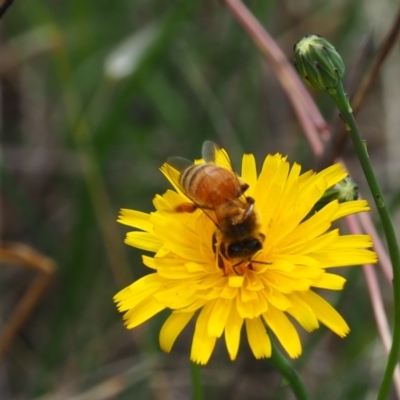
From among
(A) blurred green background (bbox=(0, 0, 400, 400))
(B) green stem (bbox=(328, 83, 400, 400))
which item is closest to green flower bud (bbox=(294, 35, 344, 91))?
(B) green stem (bbox=(328, 83, 400, 400))

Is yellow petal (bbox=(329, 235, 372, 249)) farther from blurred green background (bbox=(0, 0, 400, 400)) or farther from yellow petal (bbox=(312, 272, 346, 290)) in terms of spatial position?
blurred green background (bbox=(0, 0, 400, 400))

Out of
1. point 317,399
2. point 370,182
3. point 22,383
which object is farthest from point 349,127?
point 22,383

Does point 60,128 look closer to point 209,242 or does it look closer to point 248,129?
point 248,129

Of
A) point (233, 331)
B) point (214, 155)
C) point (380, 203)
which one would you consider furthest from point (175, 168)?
point (380, 203)

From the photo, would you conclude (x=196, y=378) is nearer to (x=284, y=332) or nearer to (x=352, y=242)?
(x=284, y=332)

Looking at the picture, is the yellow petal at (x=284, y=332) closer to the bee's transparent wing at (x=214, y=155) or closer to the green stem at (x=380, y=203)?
the green stem at (x=380, y=203)
